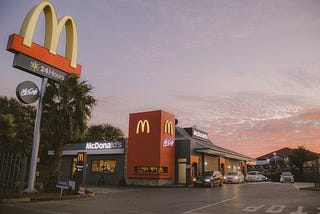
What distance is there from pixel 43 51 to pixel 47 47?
0.54 metres

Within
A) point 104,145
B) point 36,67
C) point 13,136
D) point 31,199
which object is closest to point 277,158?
point 104,145

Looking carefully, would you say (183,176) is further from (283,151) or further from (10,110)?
(283,151)

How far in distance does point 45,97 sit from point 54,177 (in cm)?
504

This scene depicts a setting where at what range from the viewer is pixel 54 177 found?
58.4ft

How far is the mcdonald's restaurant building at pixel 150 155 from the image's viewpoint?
95.4 feet

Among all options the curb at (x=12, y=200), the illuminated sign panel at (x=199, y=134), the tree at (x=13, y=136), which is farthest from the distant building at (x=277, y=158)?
the curb at (x=12, y=200)

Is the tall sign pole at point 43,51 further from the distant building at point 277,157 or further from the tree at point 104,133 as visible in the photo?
the distant building at point 277,157

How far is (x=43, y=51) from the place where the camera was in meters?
18.8

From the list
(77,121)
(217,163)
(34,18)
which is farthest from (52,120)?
(217,163)

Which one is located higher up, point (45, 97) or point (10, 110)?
point (10, 110)

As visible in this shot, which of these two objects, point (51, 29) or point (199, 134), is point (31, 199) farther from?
point (199, 134)

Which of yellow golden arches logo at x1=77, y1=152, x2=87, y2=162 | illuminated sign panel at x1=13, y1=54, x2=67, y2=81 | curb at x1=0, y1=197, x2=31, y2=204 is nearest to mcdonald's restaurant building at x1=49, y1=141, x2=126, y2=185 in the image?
yellow golden arches logo at x1=77, y1=152, x2=87, y2=162

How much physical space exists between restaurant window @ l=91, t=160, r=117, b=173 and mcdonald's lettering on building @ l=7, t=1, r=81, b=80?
14163 mm

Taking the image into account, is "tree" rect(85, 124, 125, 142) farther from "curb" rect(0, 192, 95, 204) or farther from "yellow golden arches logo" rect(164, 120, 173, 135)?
"curb" rect(0, 192, 95, 204)
